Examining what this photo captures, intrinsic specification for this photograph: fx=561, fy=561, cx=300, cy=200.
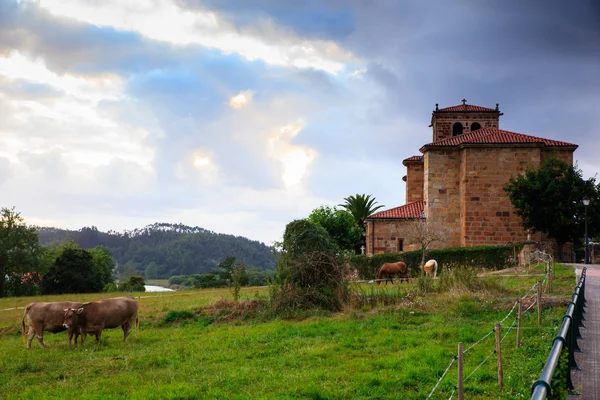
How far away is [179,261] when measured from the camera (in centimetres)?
17500

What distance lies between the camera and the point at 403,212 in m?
45.4

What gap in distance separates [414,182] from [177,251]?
14011 centimetres

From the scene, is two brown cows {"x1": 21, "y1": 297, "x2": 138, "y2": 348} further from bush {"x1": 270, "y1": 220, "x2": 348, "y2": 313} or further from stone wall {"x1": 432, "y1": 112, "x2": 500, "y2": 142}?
stone wall {"x1": 432, "y1": 112, "x2": 500, "y2": 142}

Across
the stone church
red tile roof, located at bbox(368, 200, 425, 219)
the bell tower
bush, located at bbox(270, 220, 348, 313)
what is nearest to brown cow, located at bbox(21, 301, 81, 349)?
bush, located at bbox(270, 220, 348, 313)

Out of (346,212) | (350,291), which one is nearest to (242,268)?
(350,291)

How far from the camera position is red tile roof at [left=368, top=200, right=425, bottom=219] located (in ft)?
147

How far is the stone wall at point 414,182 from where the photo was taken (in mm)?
51406

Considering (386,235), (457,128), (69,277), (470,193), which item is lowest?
(69,277)

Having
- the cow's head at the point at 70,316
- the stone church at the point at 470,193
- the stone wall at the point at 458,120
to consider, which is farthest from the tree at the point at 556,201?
the cow's head at the point at 70,316

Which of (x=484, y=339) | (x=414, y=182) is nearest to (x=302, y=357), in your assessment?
(x=484, y=339)

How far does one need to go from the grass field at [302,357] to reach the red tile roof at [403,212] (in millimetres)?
25983

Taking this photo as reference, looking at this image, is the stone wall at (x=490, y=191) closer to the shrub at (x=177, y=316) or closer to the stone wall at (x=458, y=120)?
the stone wall at (x=458, y=120)

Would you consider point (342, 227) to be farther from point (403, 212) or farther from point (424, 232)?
point (424, 232)

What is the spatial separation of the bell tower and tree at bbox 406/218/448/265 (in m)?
15.6
